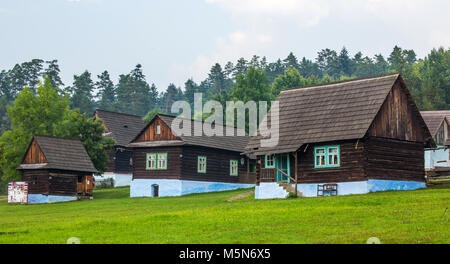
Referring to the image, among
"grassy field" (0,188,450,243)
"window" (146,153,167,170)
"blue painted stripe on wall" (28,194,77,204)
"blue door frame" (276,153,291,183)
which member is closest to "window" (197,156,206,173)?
"window" (146,153,167,170)

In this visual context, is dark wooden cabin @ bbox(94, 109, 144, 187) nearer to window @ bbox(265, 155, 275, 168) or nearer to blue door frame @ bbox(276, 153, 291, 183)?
window @ bbox(265, 155, 275, 168)

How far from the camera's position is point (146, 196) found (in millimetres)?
56281

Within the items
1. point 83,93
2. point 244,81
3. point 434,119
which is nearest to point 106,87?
point 83,93

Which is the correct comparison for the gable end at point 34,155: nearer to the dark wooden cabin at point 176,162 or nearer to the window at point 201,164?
the dark wooden cabin at point 176,162

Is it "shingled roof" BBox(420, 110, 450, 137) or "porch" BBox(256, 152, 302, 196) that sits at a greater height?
"shingled roof" BBox(420, 110, 450, 137)

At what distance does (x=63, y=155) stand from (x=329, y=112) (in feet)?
80.5

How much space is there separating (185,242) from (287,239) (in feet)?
11.0

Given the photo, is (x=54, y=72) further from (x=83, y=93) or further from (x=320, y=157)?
(x=320, y=157)

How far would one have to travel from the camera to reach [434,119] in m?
72.0

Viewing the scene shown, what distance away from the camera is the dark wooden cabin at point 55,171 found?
5500cm

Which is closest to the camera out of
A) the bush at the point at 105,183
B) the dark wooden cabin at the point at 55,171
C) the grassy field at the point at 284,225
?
the grassy field at the point at 284,225

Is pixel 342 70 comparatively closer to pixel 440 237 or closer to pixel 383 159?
pixel 383 159

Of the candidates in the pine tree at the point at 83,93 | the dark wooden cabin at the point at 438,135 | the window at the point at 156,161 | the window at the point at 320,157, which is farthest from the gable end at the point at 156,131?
the pine tree at the point at 83,93

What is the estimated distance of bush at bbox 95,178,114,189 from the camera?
70.6 m
